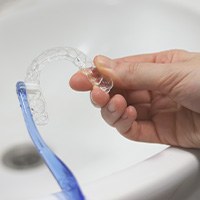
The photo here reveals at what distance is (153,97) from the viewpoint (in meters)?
0.55

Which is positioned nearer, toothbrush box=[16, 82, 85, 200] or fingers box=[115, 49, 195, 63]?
toothbrush box=[16, 82, 85, 200]

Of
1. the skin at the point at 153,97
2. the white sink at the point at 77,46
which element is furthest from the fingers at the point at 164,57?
the white sink at the point at 77,46

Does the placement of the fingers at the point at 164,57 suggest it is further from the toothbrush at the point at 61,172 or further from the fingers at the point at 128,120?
the toothbrush at the point at 61,172

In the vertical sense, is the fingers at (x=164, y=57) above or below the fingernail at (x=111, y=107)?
above

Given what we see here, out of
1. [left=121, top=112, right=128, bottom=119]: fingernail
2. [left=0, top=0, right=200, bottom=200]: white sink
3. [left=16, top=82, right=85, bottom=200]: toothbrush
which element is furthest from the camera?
[left=0, top=0, right=200, bottom=200]: white sink

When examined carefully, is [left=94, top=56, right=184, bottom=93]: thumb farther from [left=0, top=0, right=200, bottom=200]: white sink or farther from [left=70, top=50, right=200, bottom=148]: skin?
[left=0, top=0, right=200, bottom=200]: white sink

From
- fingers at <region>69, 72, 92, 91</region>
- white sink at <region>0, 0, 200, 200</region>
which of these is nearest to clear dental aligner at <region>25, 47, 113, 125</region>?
fingers at <region>69, 72, 92, 91</region>

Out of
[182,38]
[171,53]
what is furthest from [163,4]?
[171,53]

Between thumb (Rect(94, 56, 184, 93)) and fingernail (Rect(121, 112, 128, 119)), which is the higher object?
thumb (Rect(94, 56, 184, 93))

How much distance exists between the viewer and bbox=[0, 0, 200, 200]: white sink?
0.60m

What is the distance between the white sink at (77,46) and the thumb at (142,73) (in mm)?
138

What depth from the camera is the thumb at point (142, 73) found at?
457 millimetres

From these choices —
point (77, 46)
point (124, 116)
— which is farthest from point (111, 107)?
point (77, 46)

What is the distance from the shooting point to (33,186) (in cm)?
58
